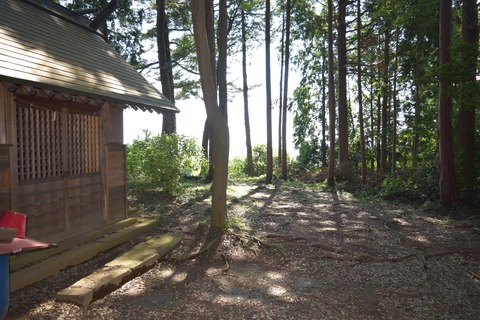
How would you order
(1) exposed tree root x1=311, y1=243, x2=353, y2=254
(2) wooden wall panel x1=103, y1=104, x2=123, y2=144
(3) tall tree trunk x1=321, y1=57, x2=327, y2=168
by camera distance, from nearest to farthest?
(1) exposed tree root x1=311, y1=243, x2=353, y2=254 < (2) wooden wall panel x1=103, y1=104, x2=123, y2=144 < (3) tall tree trunk x1=321, y1=57, x2=327, y2=168

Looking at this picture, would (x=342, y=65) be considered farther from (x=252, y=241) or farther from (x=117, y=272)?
(x=117, y=272)

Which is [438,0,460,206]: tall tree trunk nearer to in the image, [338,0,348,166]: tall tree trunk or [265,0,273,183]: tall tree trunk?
[338,0,348,166]: tall tree trunk

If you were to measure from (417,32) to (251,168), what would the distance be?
12086 mm

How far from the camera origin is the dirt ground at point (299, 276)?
4.31 meters

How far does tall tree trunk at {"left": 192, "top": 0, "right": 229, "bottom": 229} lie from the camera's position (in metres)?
6.41

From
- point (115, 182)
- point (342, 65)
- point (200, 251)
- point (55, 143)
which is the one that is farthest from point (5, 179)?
point (342, 65)

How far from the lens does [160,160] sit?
1141cm

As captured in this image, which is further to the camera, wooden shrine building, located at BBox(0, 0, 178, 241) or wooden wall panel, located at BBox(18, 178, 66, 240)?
wooden wall panel, located at BBox(18, 178, 66, 240)

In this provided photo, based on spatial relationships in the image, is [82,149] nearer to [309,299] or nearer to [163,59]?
[309,299]

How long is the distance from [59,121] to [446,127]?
10.2 meters

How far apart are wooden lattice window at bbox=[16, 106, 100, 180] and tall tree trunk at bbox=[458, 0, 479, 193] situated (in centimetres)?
899

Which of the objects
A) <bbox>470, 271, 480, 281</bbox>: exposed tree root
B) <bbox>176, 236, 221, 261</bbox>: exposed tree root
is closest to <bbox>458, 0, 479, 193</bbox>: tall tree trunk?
<bbox>470, 271, 480, 281</bbox>: exposed tree root

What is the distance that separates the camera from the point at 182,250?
22.1ft

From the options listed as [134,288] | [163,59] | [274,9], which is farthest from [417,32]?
[134,288]
